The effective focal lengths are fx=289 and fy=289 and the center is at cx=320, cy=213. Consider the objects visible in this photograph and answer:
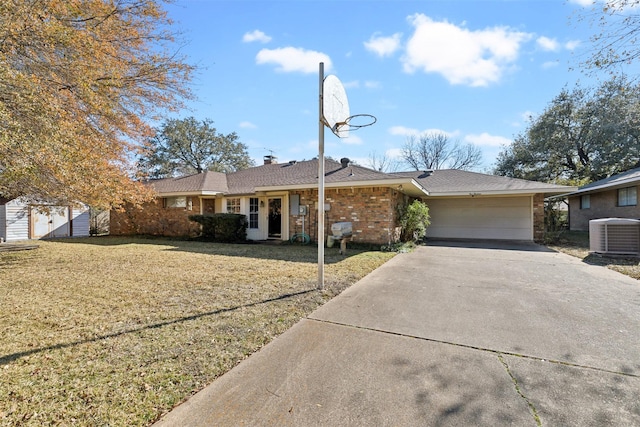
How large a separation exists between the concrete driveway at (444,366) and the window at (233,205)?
999cm

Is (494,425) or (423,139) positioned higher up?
(423,139)

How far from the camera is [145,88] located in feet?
24.5

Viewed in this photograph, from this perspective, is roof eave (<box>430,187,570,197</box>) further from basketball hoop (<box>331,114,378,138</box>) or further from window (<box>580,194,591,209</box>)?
basketball hoop (<box>331,114,378,138</box>)

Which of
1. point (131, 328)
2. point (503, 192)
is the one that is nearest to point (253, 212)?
point (131, 328)

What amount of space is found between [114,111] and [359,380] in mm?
7864

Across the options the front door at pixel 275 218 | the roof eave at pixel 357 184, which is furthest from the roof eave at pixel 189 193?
the roof eave at pixel 357 184

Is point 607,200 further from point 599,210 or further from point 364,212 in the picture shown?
point 364,212

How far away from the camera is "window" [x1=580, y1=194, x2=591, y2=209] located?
1683 centimetres

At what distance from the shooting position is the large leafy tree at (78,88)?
4.43 m

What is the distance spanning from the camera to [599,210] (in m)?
15.7

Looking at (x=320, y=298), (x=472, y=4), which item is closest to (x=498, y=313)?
(x=320, y=298)

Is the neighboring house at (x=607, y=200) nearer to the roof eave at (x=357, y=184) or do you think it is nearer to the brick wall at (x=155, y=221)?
the roof eave at (x=357, y=184)

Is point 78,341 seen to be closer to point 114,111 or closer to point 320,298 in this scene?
point 320,298

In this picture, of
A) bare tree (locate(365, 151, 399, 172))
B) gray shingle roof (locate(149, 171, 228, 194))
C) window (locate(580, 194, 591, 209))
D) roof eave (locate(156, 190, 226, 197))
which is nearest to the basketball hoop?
roof eave (locate(156, 190, 226, 197))
